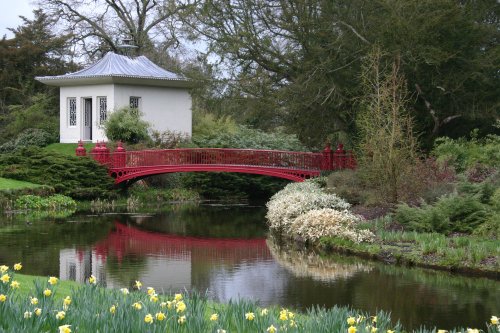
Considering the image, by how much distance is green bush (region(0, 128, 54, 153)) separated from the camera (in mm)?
40188

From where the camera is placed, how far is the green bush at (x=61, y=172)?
101 feet

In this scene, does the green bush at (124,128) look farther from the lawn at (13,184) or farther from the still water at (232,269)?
the still water at (232,269)

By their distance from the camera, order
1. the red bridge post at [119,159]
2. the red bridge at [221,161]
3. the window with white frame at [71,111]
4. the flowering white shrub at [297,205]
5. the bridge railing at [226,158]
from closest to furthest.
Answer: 1. the flowering white shrub at [297,205]
2. the bridge railing at [226,158]
3. the red bridge at [221,161]
4. the red bridge post at [119,159]
5. the window with white frame at [71,111]

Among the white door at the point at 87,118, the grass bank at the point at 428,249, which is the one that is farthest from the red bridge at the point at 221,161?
the grass bank at the point at 428,249

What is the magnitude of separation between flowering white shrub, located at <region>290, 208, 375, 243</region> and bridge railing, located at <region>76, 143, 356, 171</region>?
7.87 metres

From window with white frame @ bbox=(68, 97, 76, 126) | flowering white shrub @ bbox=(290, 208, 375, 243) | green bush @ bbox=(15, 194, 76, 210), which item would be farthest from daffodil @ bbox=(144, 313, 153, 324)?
window with white frame @ bbox=(68, 97, 76, 126)

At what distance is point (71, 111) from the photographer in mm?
41719

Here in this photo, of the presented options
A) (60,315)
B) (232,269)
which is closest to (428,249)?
(232,269)

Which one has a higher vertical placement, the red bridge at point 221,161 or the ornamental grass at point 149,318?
the red bridge at point 221,161

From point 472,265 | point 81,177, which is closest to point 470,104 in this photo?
point 472,265

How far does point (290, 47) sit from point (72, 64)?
843 inches

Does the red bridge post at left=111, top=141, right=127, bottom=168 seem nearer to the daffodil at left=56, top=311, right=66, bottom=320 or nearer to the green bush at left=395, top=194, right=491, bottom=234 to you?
the green bush at left=395, top=194, right=491, bottom=234

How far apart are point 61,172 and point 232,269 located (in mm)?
15765

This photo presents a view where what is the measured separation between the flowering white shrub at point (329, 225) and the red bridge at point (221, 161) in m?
7.97
